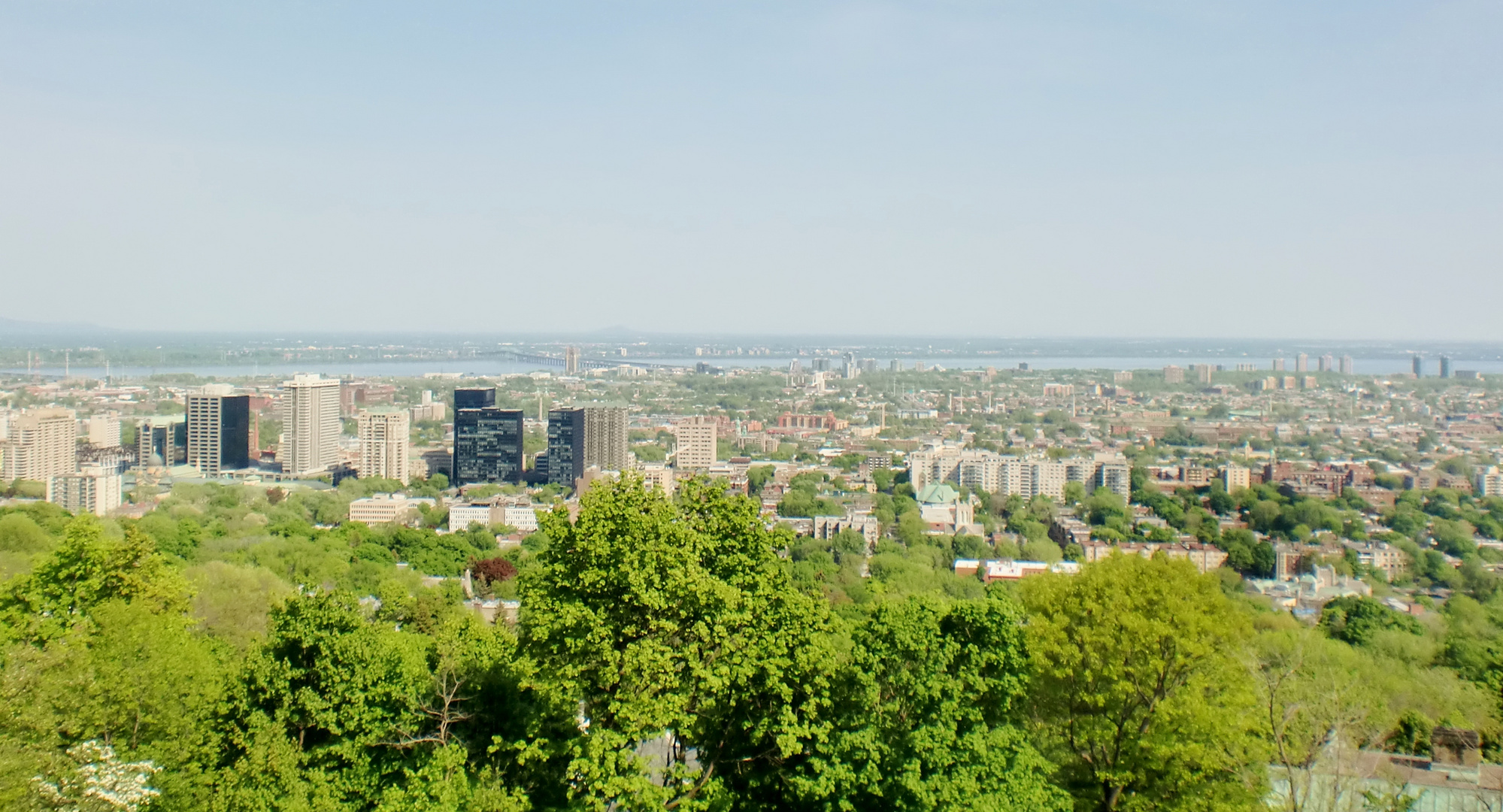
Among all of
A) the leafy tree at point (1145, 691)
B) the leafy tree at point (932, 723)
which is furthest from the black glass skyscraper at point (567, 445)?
the leafy tree at point (932, 723)

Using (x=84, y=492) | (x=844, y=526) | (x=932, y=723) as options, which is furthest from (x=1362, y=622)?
(x=84, y=492)

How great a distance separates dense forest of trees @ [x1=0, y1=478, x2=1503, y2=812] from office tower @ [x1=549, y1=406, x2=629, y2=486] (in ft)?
99.2

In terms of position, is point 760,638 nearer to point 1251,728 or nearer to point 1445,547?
point 1251,728

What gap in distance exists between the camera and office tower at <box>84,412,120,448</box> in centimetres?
4322

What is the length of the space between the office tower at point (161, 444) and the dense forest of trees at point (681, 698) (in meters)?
36.7

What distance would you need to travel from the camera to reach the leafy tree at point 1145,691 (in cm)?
752

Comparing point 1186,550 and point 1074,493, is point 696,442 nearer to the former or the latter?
point 1074,493

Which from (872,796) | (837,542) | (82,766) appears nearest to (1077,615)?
(872,796)

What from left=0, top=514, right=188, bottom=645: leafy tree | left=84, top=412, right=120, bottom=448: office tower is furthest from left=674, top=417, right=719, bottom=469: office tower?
left=0, top=514, right=188, bottom=645: leafy tree

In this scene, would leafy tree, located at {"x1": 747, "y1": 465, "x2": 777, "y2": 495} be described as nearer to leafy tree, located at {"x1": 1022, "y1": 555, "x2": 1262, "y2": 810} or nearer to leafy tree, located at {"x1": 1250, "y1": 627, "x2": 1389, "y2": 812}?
leafy tree, located at {"x1": 1250, "y1": 627, "x2": 1389, "y2": 812}

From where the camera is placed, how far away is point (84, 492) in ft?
105

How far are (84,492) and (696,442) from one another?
2198cm

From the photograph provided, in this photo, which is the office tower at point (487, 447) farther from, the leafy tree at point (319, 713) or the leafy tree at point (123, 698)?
the leafy tree at point (319, 713)

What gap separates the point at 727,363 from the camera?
381ft
